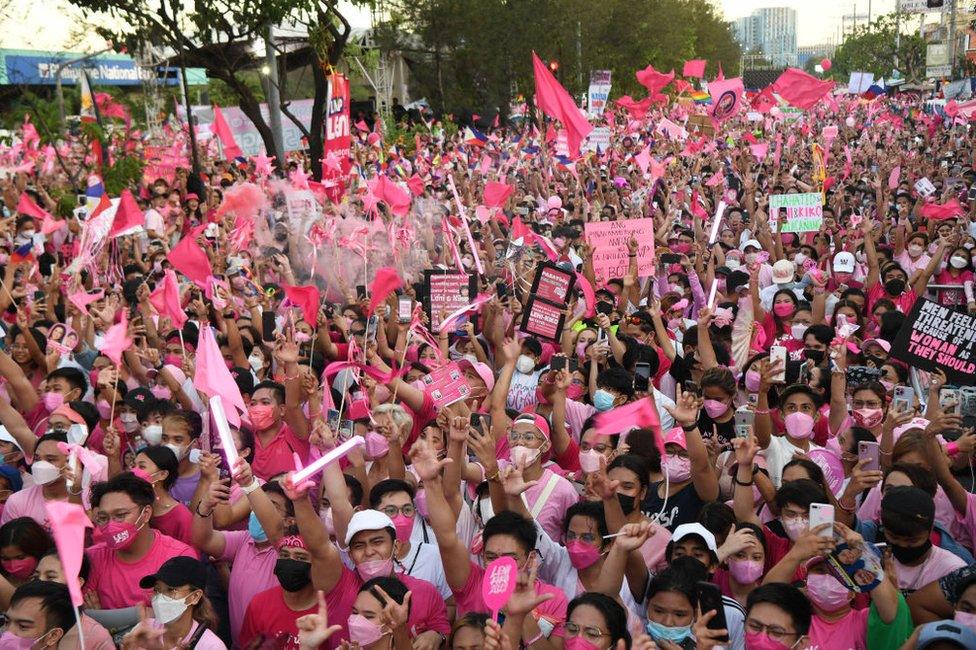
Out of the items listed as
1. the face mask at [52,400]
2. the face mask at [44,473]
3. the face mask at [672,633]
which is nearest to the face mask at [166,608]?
the face mask at [44,473]

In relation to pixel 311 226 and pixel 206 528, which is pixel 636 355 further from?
pixel 311 226

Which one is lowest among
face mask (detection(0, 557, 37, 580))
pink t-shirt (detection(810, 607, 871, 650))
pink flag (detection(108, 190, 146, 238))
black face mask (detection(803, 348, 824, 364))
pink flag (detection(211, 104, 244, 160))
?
pink t-shirt (detection(810, 607, 871, 650))

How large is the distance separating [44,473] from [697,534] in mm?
2926

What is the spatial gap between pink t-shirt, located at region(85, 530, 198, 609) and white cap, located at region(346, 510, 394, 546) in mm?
695

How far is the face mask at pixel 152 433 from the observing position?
5.33 m

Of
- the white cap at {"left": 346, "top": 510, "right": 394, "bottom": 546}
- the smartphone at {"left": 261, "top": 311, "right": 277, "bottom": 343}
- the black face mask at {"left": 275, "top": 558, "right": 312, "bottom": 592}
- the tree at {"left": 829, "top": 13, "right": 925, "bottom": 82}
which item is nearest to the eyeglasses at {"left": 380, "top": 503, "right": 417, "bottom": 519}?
the white cap at {"left": 346, "top": 510, "right": 394, "bottom": 546}

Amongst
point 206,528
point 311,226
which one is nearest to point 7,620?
point 206,528

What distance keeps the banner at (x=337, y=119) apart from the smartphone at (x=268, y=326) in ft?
16.4

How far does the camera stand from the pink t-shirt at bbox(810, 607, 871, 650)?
3436 millimetres

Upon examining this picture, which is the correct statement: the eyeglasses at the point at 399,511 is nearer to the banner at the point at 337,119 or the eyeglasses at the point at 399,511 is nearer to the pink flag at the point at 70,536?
the pink flag at the point at 70,536

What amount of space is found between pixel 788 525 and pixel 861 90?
3095 cm

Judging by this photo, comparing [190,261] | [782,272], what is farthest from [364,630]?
[782,272]

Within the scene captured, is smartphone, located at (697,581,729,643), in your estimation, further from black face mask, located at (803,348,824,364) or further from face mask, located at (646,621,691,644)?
black face mask, located at (803,348,824,364)

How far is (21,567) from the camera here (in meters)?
4.15
